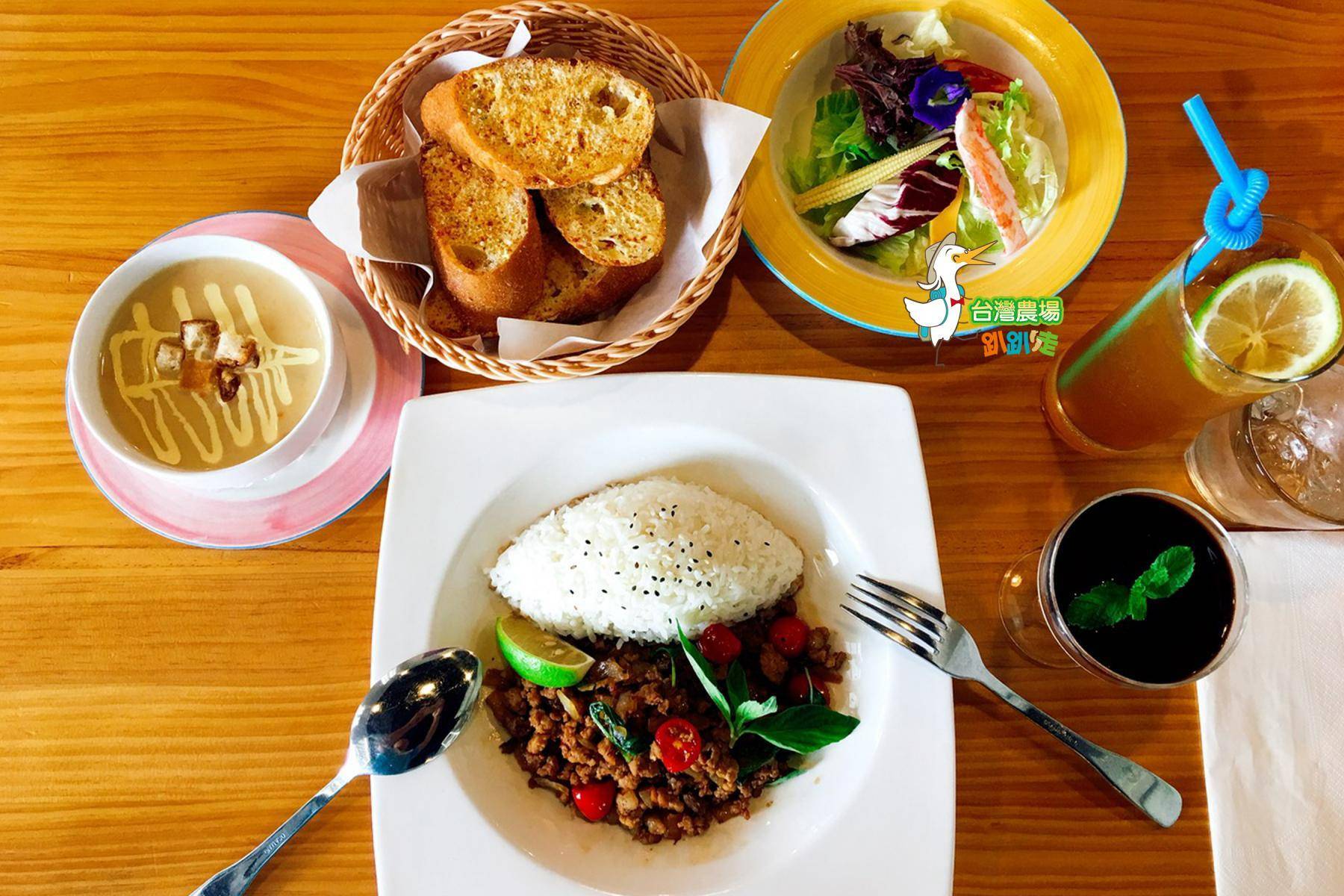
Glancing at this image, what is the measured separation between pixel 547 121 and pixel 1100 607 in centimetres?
100

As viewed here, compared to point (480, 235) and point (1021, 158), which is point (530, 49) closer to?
point (480, 235)

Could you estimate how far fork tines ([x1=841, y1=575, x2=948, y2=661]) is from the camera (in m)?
1.16

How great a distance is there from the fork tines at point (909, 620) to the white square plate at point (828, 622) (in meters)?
0.03

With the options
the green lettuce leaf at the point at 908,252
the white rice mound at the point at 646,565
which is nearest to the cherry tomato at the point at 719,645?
the white rice mound at the point at 646,565

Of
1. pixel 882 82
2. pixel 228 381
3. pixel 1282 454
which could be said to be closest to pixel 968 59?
pixel 882 82

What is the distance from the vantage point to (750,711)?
1.13 m

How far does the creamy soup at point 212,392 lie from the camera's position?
1197 mm

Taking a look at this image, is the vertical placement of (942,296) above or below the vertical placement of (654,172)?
below

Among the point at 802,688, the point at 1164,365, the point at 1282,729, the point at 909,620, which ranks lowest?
the point at 1282,729

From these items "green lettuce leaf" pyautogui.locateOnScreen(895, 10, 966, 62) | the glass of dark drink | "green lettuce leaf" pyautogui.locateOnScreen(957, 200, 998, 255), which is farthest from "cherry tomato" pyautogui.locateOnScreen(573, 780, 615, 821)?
"green lettuce leaf" pyautogui.locateOnScreen(895, 10, 966, 62)

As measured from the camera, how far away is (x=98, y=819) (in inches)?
49.4

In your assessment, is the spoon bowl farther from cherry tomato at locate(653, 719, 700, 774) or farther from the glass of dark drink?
the glass of dark drink

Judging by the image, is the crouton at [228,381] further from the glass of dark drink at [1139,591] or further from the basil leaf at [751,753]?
the glass of dark drink at [1139,591]

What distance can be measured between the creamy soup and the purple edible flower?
0.95 m
